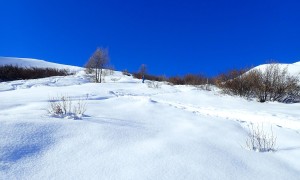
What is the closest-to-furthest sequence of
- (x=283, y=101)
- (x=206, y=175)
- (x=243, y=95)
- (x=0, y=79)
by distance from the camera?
(x=206, y=175) < (x=283, y=101) < (x=243, y=95) < (x=0, y=79)

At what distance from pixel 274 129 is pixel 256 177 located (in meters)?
2.24

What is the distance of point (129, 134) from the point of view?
2990mm

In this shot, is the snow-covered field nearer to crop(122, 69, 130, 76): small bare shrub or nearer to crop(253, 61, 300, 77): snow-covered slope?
crop(253, 61, 300, 77): snow-covered slope

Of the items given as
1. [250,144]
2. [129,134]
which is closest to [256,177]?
[250,144]

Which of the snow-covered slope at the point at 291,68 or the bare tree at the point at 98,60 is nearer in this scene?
the snow-covered slope at the point at 291,68

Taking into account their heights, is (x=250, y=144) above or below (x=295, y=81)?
below

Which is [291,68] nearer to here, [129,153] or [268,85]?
[268,85]

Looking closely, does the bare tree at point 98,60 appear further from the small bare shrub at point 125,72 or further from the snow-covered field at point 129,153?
the snow-covered field at point 129,153

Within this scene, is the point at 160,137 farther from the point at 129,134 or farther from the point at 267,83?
the point at 267,83

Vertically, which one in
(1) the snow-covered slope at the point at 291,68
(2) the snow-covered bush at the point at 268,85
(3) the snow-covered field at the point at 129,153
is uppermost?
(1) the snow-covered slope at the point at 291,68

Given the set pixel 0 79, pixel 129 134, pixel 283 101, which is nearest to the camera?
pixel 129 134

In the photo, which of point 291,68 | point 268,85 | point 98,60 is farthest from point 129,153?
point 98,60

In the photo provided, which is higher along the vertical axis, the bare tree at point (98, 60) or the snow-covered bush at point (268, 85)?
the bare tree at point (98, 60)

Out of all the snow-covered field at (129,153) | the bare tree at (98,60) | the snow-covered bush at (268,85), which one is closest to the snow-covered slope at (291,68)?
the snow-covered bush at (268,85)
